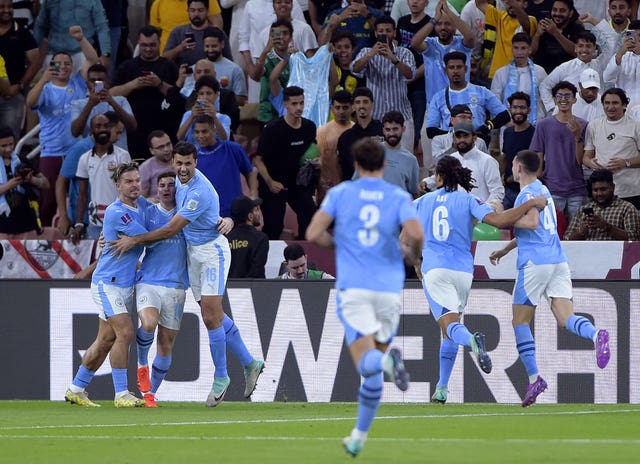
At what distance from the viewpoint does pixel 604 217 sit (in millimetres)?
14820

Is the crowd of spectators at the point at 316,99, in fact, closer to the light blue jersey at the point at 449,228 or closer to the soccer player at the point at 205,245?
the soccer player at the point at 205,245

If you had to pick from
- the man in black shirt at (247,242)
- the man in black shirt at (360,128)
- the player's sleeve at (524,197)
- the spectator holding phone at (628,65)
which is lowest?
the man in black shirt at (247,242)

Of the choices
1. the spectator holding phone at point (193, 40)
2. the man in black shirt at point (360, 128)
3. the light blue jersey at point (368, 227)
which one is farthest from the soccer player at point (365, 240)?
the spectator holding phone at point (193, 40)

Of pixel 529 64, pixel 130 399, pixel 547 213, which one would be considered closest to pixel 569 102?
pixel 529 64

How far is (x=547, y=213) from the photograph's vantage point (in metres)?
12.1

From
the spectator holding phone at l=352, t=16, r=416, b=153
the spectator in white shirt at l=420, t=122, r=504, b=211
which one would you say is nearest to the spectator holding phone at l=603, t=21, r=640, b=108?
the spectator holding phone at l=352, t=16, r=416, b=153

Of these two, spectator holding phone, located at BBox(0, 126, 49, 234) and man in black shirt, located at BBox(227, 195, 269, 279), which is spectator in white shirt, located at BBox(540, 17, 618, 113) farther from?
spectator holding phone, located at BBox(0, 126, 49, 234)

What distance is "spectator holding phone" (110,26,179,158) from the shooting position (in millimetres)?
17203

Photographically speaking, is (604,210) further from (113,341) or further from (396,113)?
(113,341)

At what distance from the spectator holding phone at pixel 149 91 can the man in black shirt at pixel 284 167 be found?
1636 mm

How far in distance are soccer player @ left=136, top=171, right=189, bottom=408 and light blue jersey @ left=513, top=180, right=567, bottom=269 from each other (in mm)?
3274

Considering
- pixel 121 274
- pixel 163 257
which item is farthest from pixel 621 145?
pixel 121 274

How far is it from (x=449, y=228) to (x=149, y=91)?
6631 mm

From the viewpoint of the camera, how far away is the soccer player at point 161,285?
12.4 metres
